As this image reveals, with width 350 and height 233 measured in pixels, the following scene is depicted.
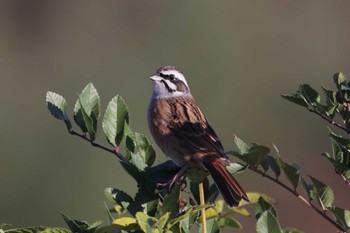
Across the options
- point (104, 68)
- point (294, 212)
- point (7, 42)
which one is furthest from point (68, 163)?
point (7, 42)

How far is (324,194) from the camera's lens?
2.32m

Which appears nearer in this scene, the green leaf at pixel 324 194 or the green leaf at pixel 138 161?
the green leaf at pixel 324 194

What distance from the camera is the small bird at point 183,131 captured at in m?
3.24

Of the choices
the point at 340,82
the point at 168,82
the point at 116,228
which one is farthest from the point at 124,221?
the point at 168,82

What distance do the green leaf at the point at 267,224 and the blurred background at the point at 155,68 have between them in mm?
7775

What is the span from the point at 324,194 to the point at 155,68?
36.1ft

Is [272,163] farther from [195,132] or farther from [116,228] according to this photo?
[195,132]

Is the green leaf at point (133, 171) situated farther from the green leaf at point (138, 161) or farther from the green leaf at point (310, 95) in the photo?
the green leaf at point (310, 95)

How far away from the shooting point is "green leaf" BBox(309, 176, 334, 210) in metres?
2.31

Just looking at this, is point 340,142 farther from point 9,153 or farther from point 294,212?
point 294,212

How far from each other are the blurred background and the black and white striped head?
554cm

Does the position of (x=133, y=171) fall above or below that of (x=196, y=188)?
above

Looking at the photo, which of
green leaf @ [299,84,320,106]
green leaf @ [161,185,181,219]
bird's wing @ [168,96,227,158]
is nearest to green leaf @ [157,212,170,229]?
green leaf @ [161,185,181,219]

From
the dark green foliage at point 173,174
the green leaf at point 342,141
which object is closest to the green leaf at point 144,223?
the dark green foliage at point 173,174
